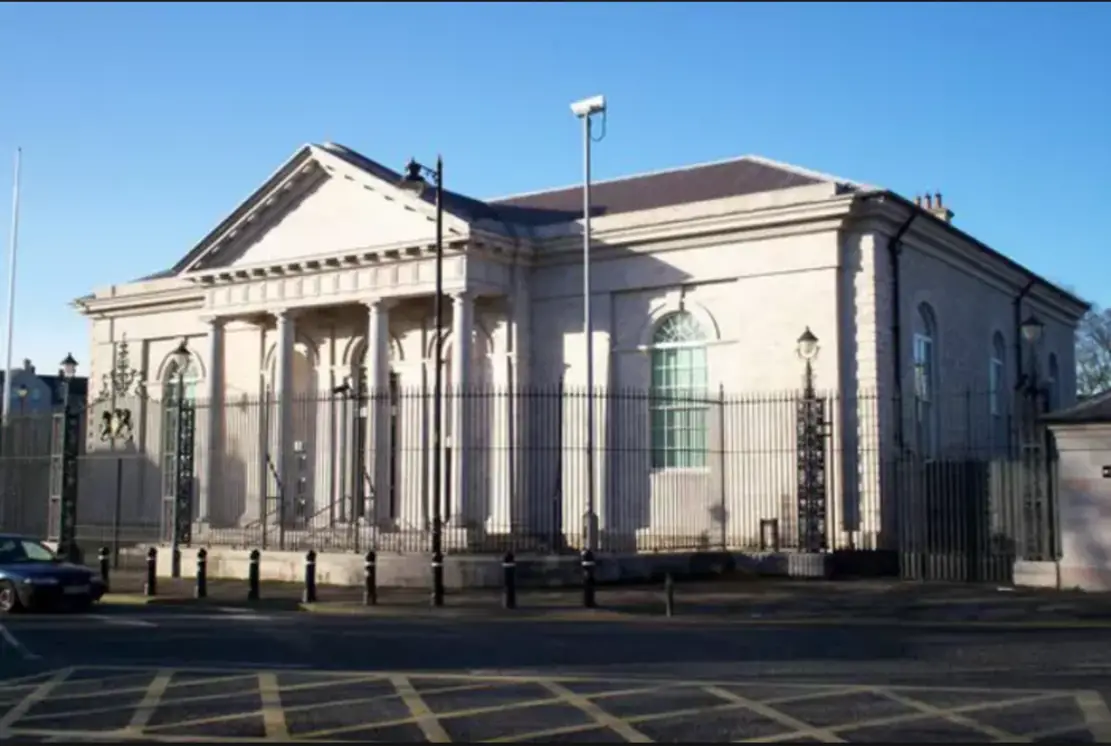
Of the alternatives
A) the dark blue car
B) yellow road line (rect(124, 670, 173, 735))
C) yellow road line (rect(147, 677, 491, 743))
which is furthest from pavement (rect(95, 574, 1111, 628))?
yellow road line (rect(147, 677, 491, 743))

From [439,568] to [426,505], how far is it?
21.6 feet

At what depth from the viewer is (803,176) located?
31.3 meters

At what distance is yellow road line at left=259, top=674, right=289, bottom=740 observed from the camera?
30.9 feet

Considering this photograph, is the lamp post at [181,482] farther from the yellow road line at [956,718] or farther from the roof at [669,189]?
the yellow road line at [956,718]

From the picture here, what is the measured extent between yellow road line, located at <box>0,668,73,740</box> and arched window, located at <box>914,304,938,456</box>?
22.0 meters

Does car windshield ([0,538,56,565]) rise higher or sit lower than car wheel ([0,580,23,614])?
higher

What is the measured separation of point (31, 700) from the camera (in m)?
10.9

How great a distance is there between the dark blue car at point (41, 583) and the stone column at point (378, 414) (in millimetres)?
7680

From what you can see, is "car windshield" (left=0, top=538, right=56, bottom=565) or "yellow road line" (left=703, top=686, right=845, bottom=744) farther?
"car windshield" (left=0, top=538, right=56, bottom=565)

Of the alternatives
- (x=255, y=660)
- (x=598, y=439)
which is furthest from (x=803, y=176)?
(x=255, y=660)

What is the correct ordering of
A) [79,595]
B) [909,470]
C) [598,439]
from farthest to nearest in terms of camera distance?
[598,439]
[909,470]
[79,595]

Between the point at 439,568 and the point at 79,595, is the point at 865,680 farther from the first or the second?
the point at 79,595

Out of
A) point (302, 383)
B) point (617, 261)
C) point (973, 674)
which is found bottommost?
point (973, 674)

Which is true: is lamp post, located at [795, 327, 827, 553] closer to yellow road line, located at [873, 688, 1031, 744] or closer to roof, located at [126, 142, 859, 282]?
roof, located at [126, 142, 859, 282]
